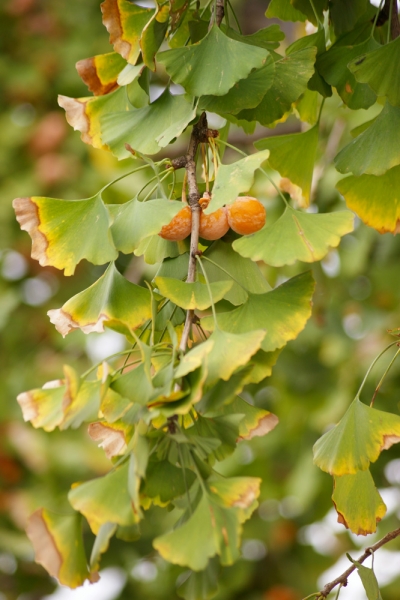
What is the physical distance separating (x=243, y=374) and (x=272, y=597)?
1540 millimetres

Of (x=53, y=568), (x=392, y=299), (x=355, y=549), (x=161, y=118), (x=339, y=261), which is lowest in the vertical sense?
(x=355, y=549)

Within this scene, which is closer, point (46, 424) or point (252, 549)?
point (46, 424)

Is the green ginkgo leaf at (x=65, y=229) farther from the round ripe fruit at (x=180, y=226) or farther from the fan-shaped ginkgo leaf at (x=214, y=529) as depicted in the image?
the fan-shaped ginkgo leaf at (x=214, y=529)

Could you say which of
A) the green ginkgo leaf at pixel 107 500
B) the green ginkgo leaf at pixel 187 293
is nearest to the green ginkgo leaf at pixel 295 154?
the green ginkgo leaf at pixel 187 293

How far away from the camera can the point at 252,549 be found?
1.97 m

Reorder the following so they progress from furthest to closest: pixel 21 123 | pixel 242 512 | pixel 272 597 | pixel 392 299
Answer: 1. pixel 21 123
2. pixel 272 597
3. pixel 392 299
4. pixel 242 512

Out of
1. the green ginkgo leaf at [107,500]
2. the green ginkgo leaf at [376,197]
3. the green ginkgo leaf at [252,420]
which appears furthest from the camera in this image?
the green ginkgo leaf at [376,197]

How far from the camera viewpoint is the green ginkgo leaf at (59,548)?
39cm

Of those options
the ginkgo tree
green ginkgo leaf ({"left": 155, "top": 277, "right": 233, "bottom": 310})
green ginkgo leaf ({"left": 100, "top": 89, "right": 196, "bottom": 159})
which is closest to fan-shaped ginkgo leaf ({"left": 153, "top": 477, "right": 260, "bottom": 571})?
the ginkgo tree

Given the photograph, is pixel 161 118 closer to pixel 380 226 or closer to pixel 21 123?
pixel 380 226

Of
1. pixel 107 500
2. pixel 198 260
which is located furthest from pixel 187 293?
pixel 107 500

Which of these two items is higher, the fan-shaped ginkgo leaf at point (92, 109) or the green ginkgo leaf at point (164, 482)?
the fan-shaped ginkgo leaf at point (92, 109)

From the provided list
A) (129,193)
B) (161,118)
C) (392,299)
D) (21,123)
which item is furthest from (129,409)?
(21,123)

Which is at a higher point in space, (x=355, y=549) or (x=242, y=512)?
(x=242, y=512)
